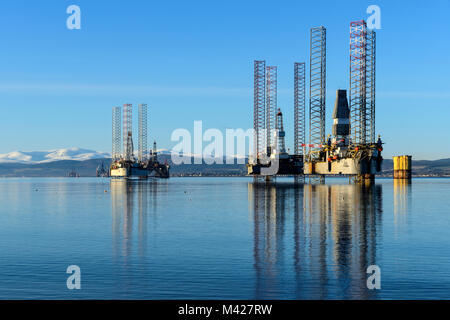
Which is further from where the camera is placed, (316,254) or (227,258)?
(316,254)

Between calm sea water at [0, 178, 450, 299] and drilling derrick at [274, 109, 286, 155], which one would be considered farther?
drilling derrick at [274, 109, 286, 155]

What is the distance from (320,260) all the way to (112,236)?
46.2ft

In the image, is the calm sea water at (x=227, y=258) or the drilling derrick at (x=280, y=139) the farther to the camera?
the drilling derrick at (x=280, y=139)

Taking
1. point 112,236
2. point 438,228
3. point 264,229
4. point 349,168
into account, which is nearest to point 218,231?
point 264,229

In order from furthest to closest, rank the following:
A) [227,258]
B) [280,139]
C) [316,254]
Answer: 1. [280,139]
2. [316,254]
3. [227,258]

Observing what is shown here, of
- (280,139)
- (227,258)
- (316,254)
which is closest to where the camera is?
(227,258)

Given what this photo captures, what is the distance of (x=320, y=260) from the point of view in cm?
2161

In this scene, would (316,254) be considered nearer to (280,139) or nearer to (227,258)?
(227,258)

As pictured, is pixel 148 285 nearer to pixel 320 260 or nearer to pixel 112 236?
pixel 320 260

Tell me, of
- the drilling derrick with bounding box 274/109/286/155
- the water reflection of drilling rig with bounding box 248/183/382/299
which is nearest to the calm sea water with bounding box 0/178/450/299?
the water reflection of drilling rig with bounding box 248/183/382/299

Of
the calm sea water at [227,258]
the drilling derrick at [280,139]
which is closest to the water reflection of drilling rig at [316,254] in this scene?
the calm sea water at [227,258]

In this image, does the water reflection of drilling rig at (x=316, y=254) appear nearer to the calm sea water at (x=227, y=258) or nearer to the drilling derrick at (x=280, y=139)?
the calm sea water at (x=227, y=258)

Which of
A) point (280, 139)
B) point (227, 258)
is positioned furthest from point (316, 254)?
point (280, 139)

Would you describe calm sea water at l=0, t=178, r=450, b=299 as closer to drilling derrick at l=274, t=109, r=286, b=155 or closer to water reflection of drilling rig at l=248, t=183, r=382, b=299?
water reflection of drilling rig at l=248, t=183, r=382, b=299
